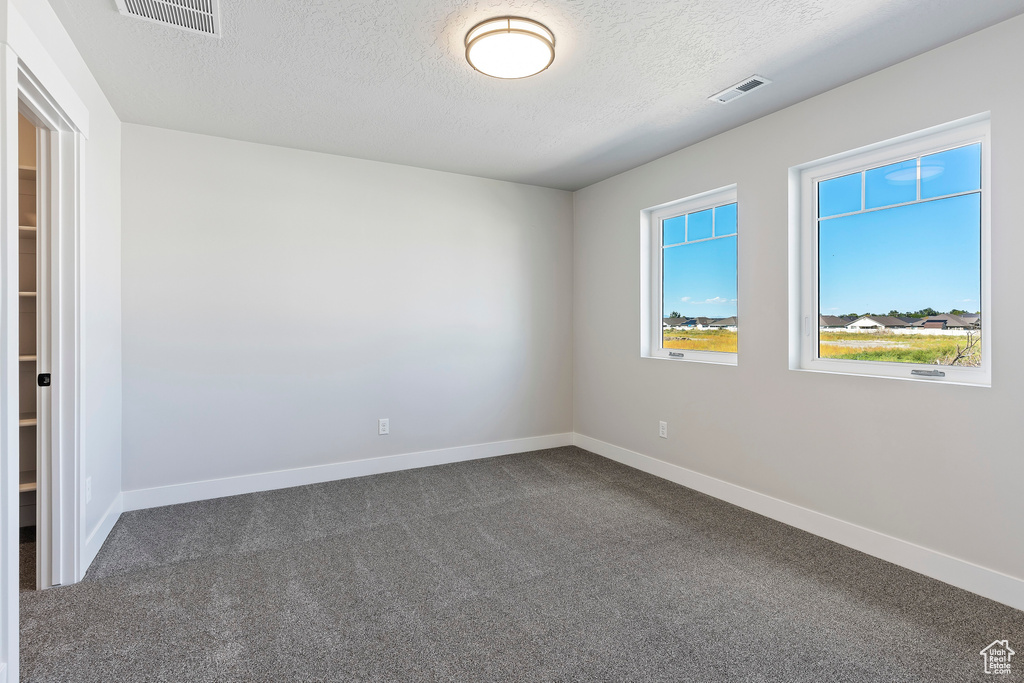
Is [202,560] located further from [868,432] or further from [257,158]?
[868,432]

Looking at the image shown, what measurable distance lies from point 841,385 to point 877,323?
376 mm

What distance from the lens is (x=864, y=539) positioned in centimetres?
266

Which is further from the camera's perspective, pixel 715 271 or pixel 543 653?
pixel 715 271

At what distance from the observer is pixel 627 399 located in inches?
170

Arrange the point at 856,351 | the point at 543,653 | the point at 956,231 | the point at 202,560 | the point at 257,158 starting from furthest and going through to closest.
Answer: the point at 257,158
the point at 856,351
the point at 202,560
the point at 956,231
the point at 543,653

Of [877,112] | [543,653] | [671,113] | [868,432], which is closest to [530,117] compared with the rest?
[671,113]

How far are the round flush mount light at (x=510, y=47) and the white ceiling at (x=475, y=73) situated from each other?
0.05 m

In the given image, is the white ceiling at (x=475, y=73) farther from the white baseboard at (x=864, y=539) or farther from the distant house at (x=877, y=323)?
the white baseboard at (x=864, y=539)

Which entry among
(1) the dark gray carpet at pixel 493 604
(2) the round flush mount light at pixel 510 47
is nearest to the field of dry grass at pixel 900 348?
(1) the dark gray carpet at pixel 493 604

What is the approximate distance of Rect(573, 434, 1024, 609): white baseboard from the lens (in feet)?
7.22

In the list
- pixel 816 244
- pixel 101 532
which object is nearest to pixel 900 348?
pixel 816 244

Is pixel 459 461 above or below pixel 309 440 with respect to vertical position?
below

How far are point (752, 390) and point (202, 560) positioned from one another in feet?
10.8

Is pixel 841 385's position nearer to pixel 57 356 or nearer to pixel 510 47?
pixel 510 47
